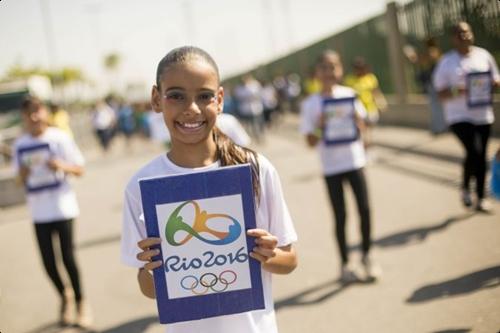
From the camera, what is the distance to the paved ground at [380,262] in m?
4.44

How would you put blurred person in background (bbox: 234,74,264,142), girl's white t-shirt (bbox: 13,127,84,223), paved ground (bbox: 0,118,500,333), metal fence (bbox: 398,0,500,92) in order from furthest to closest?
blurred person in background (bbox: 234,74,264,142) → metal fence (bbox: 398,0,500,92) → girl's white t-shirt (bbox: 13,127,84,223) → paved ground (bbox: 0,118,500,333)

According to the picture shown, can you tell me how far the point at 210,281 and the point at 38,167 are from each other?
3513 mm

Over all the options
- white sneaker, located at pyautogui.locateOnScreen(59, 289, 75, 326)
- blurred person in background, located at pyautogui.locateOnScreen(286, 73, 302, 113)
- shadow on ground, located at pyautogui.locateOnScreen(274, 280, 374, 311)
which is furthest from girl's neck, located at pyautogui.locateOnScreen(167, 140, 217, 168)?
blurred person in background, located at pyautogui.locateOnScreen(286, 73, 302, 113)

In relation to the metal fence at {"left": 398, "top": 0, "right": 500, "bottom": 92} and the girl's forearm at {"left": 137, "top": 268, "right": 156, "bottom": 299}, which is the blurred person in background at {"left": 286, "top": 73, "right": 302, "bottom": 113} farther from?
the girl's forearm at {"left": 137, "top": 268, "right": 156, "bottom": 299}

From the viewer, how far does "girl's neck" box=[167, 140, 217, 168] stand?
2.33 meters

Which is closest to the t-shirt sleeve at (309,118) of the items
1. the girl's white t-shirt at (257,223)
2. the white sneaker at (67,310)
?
the white sneaker at (67,310)

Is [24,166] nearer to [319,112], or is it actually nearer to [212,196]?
[319,112]

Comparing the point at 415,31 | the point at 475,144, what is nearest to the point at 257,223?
the point at 475,144

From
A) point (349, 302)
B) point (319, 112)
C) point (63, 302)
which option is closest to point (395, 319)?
point (349, 302)

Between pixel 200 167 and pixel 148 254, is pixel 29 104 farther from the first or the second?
pixel 148 254

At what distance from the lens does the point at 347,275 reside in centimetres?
532

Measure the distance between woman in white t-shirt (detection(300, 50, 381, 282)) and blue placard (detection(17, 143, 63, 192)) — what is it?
2388mm

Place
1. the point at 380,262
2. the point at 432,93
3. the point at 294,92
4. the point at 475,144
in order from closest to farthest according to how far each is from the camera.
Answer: the point at 380,262
the point at 475,144
the point at 432,93
the point at 294,92

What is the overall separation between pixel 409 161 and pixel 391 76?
321 inches
